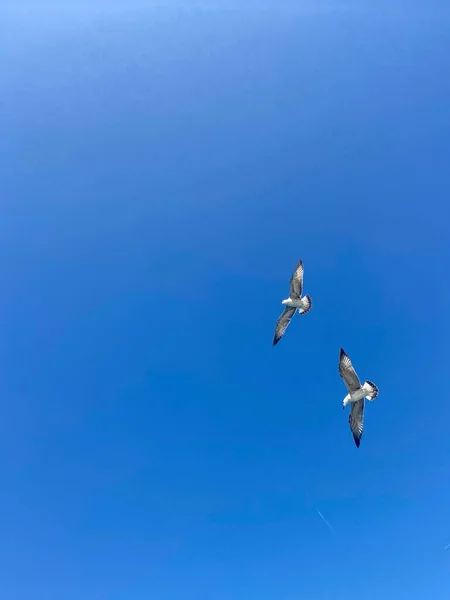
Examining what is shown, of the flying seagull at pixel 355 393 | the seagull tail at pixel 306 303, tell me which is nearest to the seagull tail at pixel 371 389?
the flying seagull at pixel 355 393

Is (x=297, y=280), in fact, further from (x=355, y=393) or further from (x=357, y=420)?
(x=357, y=420)

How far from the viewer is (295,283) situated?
23.4 meters

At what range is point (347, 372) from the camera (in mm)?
21078

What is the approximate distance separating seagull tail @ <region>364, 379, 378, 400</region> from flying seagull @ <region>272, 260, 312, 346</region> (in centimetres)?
531

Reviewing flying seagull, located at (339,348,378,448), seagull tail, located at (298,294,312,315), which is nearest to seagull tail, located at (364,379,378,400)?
flying seagull, located at (339,348,378,448)

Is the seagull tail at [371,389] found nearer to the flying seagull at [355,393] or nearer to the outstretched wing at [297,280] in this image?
the flying seagull at [355,393]

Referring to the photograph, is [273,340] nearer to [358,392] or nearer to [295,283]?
[295,283]

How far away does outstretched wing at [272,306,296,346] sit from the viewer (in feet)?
82.6

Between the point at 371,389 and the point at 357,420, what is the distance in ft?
6.92

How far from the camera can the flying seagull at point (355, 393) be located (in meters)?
21.1

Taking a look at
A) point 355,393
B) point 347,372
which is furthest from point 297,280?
point 355,393

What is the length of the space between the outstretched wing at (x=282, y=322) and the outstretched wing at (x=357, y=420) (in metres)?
5.98

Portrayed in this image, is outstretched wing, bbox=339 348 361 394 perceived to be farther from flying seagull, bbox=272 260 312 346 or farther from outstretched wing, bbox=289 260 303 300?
outstretched wing, bbox=289 260 303 300

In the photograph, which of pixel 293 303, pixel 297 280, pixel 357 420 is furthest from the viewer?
pixel 293 303
